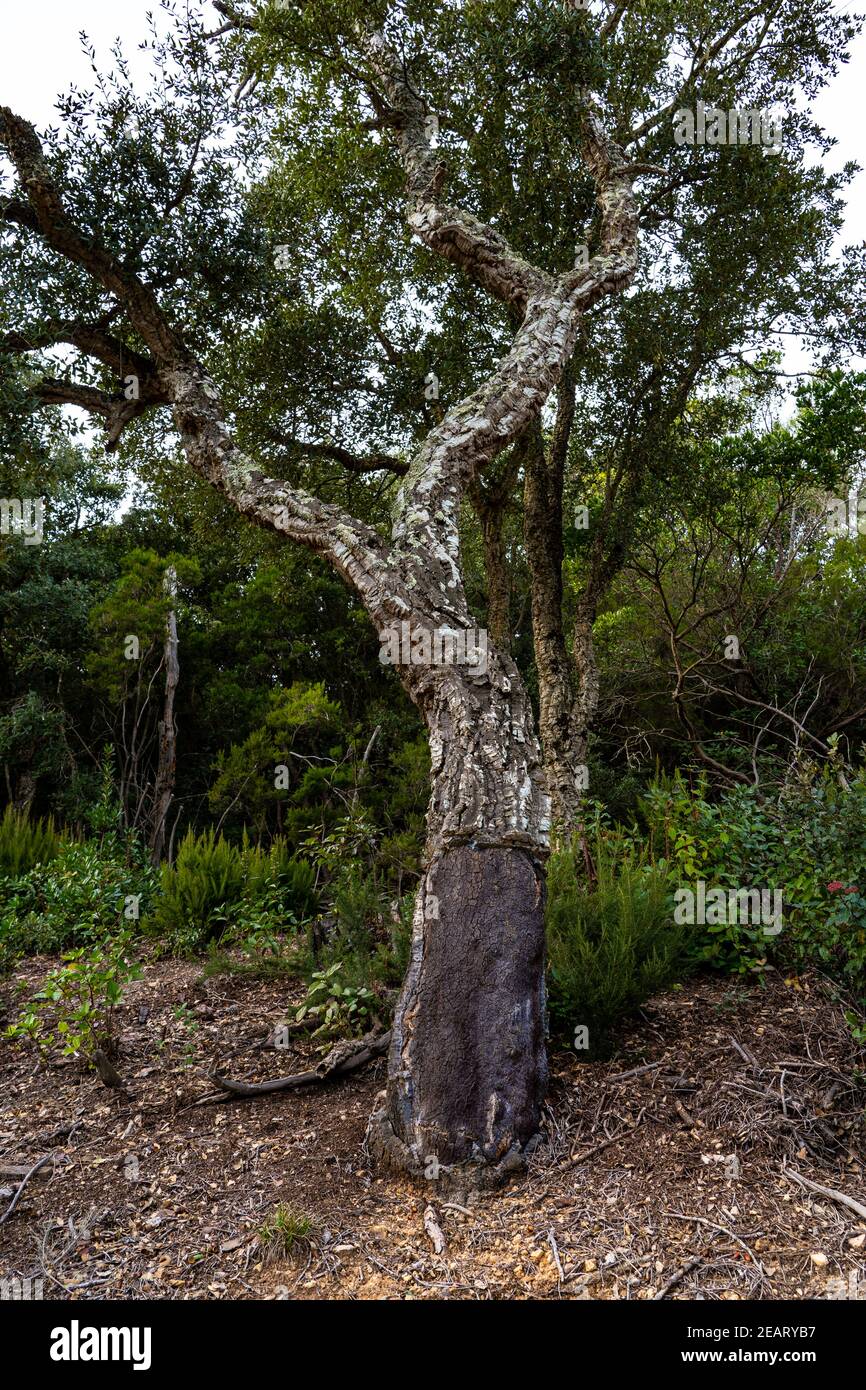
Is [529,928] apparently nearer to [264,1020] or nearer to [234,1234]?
[234,1234]

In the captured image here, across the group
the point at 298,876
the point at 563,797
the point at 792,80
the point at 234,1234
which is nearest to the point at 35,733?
the point at 298,876

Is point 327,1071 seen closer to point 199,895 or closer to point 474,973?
point 474,973

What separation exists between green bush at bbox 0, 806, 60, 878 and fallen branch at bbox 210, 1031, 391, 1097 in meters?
4.23

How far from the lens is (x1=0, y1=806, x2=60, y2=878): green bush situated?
7199mm

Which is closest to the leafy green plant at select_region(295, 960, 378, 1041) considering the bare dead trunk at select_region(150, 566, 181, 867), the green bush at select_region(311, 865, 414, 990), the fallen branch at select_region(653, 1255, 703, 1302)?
the green bush at select_region(311, 865, 414, 990)

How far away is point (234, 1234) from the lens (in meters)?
2.76

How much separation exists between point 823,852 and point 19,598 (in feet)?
34.4

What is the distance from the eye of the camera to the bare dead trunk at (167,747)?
1051 centimetres

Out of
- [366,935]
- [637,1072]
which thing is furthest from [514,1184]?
[366,935]

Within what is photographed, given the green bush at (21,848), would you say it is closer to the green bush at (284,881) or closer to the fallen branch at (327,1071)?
the green bush at (284,881)

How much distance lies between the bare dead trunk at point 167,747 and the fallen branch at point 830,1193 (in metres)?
8.57

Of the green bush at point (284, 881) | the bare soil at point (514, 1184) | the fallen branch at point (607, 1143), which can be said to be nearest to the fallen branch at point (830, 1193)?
the bare soil at point (514, 1184)

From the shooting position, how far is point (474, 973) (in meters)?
3.10

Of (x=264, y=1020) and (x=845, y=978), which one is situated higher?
(x=845, y=978)
